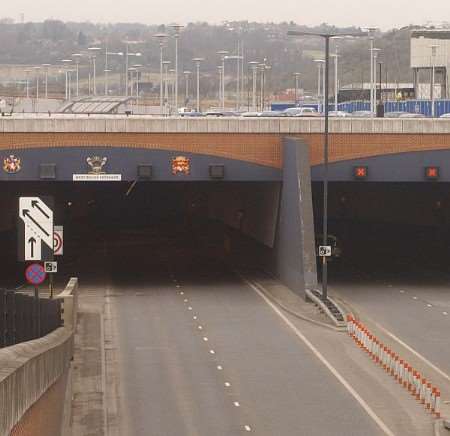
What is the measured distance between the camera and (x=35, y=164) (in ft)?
195

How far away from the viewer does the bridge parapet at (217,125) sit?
196ft

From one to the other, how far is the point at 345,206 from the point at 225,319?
3770 centimetres

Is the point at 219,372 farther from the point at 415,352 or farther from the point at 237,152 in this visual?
the point at 237,152

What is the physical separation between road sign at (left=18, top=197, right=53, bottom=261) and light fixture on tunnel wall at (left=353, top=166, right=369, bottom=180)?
31.6 metres

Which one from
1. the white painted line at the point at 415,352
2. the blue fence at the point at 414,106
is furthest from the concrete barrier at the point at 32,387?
the blue fence at the point at 414,106

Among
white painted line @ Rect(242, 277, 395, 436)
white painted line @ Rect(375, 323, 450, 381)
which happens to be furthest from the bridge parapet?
white painted line @ Rect(375, 323, 450, 381)

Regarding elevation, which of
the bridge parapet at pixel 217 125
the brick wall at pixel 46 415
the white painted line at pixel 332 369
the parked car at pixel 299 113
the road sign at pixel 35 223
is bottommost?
the white painted line at pixel 332 369

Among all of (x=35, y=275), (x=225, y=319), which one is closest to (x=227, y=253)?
(x=225, y=319)

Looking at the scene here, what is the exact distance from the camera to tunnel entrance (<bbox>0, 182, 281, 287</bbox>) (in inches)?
2783

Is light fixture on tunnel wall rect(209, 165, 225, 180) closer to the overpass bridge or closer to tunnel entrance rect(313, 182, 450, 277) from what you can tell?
the overpass bridge

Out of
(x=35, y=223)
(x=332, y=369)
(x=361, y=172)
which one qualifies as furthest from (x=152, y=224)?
(x=35, y=223)

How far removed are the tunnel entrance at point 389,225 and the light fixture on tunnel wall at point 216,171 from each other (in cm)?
1044

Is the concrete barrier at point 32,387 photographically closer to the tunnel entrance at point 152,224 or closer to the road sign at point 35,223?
the road sign at point 35,223

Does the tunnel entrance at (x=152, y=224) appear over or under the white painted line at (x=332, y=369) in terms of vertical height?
over
